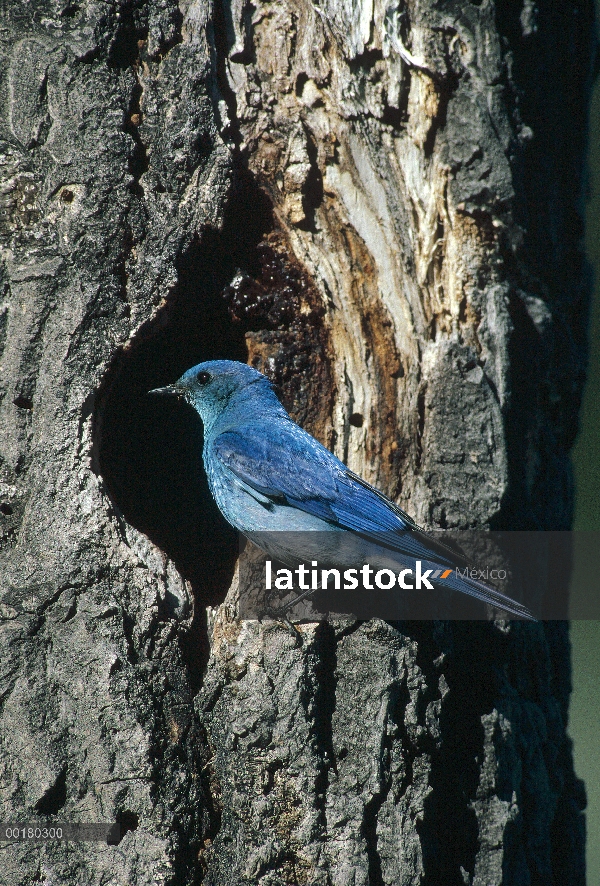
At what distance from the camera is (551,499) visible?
345 centimetres

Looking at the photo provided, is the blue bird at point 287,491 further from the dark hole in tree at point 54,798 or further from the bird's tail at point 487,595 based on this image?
the dark hole in tree at point 54,798

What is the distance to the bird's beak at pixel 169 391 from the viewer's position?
12.1ft

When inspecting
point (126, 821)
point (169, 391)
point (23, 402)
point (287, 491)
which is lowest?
point (126, 821)

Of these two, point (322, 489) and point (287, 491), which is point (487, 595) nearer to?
point (322, 489)

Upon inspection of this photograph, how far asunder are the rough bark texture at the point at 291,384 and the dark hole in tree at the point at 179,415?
0.09ft

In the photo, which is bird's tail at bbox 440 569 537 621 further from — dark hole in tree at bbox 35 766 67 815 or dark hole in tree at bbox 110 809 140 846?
dark hole in tree at bbox 35 766 67 815

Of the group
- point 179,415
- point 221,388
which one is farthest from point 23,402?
point 179,415

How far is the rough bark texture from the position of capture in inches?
106

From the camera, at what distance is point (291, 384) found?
3584 mm

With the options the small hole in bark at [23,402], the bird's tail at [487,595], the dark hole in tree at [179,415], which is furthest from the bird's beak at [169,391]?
the bird's tail at [487,595]

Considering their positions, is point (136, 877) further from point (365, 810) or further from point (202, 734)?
point (365, 810)

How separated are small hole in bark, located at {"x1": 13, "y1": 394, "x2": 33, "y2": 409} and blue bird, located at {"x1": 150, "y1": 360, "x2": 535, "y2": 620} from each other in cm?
89

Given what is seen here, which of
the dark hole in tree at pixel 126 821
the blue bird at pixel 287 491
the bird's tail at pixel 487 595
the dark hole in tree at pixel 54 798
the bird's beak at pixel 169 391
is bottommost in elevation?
the dark hole in tree at pixel 126 821

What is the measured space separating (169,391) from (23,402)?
97 cm
